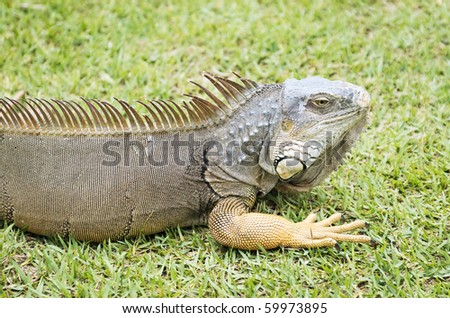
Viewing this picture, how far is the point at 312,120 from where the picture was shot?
484 centimetres

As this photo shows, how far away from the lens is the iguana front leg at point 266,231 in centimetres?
482

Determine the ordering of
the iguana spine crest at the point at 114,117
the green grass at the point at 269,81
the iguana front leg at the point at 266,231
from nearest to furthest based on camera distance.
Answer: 1. the green grass at the point at 269,81
2. the iguana front leg at the point at 266,231
3. the iguana spine crest at the point at 114,117

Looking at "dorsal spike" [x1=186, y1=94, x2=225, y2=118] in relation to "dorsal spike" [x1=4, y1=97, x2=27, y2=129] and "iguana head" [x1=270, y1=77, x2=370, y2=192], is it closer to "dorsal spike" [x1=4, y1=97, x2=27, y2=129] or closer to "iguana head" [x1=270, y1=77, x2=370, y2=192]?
"iguana head" [x1=270, y1=77, x2=370, y2=192]

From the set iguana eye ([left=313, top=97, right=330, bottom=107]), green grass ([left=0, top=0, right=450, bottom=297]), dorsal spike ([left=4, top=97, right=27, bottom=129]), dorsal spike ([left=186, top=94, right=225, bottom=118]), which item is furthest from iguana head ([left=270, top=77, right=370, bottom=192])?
dorsal spike ([left=4, top=97, right=27, bottom=129])

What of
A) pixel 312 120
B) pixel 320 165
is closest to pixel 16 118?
pixel 312 120

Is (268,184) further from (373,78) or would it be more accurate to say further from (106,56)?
(106,56)

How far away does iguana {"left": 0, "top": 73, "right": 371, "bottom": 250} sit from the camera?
15.9 ft

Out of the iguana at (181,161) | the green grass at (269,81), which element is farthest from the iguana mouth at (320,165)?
the green grass at (269,81)

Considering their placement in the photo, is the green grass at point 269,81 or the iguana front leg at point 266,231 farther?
the iguana front leg at point 266,231

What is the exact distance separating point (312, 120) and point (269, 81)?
7.07ft

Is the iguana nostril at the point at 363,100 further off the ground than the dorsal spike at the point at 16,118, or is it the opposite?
the iguana nostril at the point at 363,100

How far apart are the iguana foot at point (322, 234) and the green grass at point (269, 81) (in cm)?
8

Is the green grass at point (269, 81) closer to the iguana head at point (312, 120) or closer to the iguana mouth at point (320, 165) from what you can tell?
the iguana mouth at point (320, 165)

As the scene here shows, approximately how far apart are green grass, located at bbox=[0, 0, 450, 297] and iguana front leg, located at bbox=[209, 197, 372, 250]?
94 mm
